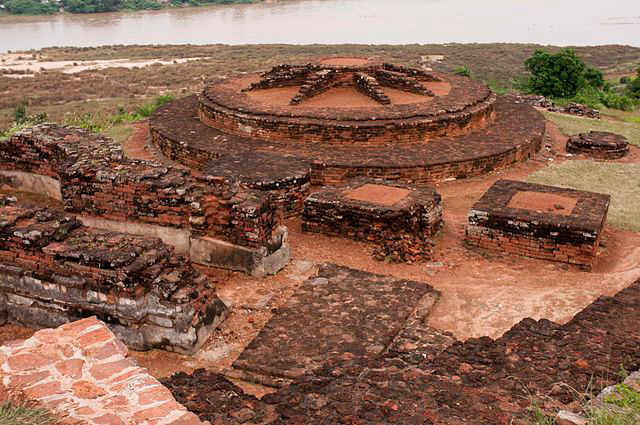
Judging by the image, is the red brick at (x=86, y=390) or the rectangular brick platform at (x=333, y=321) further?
the rectangular brick platform at (x=333, y=321)

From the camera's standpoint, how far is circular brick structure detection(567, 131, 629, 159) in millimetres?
12953

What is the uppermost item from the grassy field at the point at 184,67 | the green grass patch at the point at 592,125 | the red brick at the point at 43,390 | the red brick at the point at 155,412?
the red brick at the point at 43,390

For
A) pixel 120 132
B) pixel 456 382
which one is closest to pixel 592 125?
pixel 120 132

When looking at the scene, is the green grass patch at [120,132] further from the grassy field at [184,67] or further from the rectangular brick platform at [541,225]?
the rectangular brick platform at [541,225]

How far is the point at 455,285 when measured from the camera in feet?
23.5

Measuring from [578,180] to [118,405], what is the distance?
9.90m

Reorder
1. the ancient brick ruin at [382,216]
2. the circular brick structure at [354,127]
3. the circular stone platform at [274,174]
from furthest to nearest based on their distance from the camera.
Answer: the circular brick structure at [354,127]
the circular stone platform at [274,174]
the ancient brick ruin at [382,216]

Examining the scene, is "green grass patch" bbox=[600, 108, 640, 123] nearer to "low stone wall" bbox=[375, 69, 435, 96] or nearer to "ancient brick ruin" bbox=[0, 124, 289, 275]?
"low stone wall" bbox=[375, 69, 435, 96]

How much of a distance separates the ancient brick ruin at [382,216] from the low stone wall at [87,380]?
15.1 feet

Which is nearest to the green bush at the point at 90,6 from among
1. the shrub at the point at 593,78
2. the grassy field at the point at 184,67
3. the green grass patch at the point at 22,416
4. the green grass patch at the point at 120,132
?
the grassy field at the point at 184,67

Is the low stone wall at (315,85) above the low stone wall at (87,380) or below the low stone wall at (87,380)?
above

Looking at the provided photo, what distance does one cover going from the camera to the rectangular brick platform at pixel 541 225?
24.9 feet

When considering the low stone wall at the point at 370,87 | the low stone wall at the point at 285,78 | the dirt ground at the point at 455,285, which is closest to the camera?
the dirt ground at the point at 455,285

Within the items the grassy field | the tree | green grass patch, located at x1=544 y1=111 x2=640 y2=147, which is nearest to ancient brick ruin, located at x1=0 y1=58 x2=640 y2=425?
green grass patch, located at x1=544 y1=111 x2=640 y2=147
